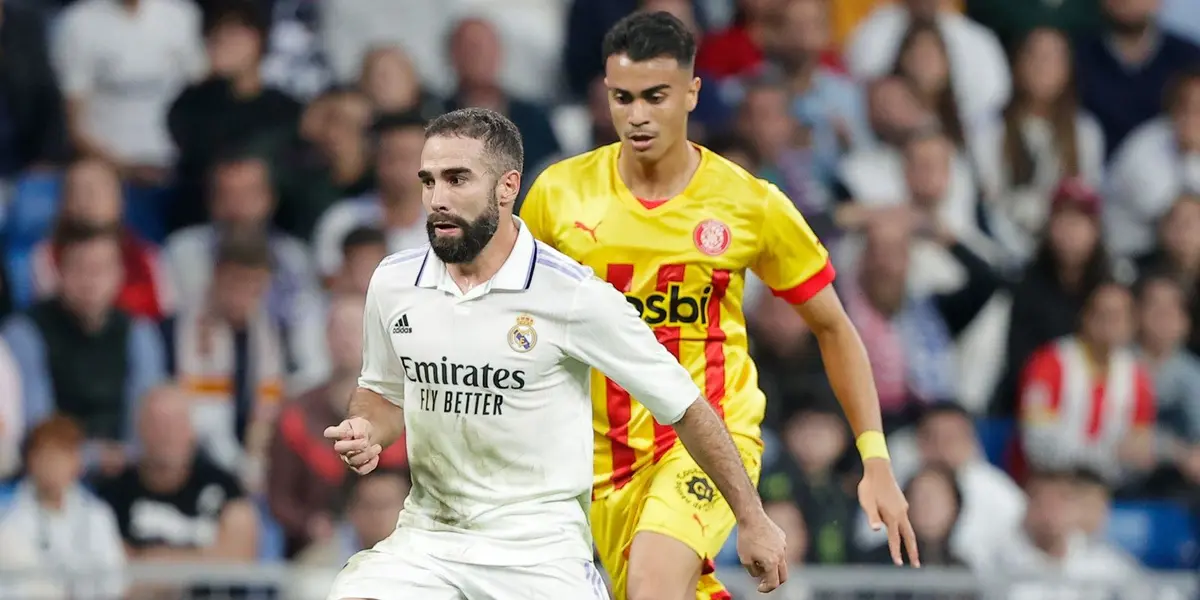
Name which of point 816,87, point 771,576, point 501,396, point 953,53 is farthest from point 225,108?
point 771,576

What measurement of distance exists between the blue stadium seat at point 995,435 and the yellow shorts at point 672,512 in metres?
4.94

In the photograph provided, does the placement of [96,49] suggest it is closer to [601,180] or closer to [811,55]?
[811,55]

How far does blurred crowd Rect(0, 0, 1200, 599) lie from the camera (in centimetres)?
959

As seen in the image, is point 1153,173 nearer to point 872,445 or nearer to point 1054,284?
point 1054,284

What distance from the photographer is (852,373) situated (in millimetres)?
6414

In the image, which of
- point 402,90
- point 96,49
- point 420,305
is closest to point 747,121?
point 402,90

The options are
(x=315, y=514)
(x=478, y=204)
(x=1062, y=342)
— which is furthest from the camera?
(x=1062, y=342)

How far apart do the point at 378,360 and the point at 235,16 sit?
19.9 ft

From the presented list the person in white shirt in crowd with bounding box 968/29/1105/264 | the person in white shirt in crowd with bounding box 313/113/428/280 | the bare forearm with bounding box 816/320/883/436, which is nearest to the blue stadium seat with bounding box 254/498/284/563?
the person in white shirt in crowd with bounding box 313/113/428/280

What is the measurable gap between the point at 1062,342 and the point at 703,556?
5512 mm

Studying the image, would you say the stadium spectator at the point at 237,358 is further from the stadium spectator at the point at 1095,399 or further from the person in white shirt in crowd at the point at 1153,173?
the person in white shirt in crowd at the point at 1153,173

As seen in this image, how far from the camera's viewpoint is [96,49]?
11.3 meters

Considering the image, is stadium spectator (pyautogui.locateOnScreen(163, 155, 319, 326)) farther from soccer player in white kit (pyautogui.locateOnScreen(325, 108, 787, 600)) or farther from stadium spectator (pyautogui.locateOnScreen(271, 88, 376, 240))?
soccer player in white kit (pyautogui.locateOnScreen(325, 108, 787, 600))

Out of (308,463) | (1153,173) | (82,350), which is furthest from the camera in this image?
(1153,173)
